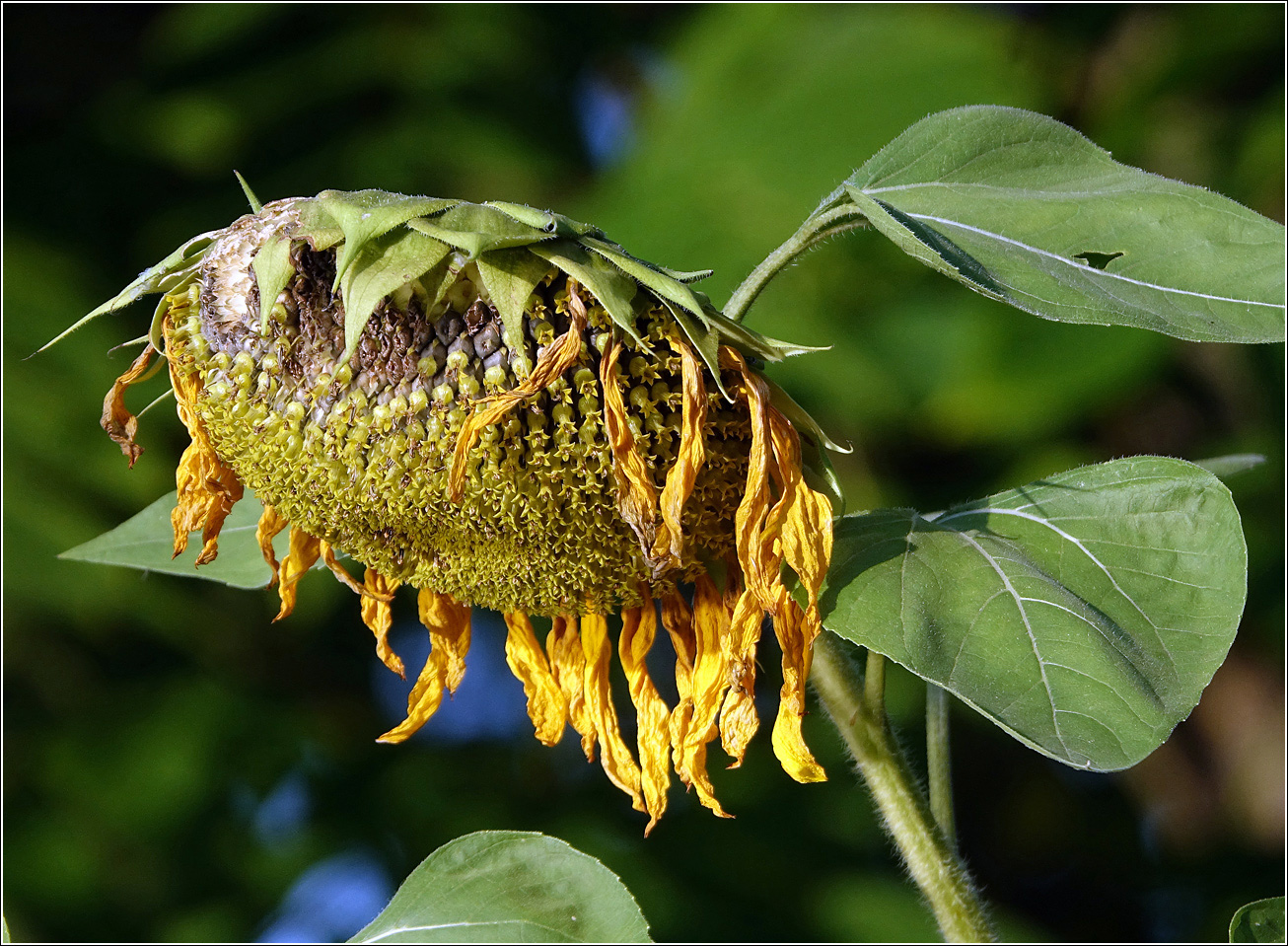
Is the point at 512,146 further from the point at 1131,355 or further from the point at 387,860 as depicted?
the point at 387,860

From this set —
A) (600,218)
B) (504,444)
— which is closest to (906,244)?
(504,444)

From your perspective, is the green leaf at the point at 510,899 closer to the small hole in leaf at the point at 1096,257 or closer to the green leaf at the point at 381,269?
the green leaf at the point at 381,269

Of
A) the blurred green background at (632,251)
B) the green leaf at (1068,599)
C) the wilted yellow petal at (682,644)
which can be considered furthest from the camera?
the blurred green background at (632,251)

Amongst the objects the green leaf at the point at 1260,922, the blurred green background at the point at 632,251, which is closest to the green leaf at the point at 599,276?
the green leaf at the point at 1260,922

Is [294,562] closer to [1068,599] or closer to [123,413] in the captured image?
[123,413]

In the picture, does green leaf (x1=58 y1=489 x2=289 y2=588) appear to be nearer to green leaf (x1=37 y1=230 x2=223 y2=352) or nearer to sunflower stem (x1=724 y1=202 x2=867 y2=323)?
green leaf (x1=37 y1=230 x2=223 y2=352)

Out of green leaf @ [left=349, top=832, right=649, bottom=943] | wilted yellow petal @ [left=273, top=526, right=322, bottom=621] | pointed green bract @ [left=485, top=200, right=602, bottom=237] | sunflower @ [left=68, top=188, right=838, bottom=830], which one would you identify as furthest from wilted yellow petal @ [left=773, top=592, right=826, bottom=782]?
wilted yellow petal @ [left=273, top=526, right=322, bottom=621]

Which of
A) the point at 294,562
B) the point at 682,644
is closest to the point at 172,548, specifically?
the point at 294,562
